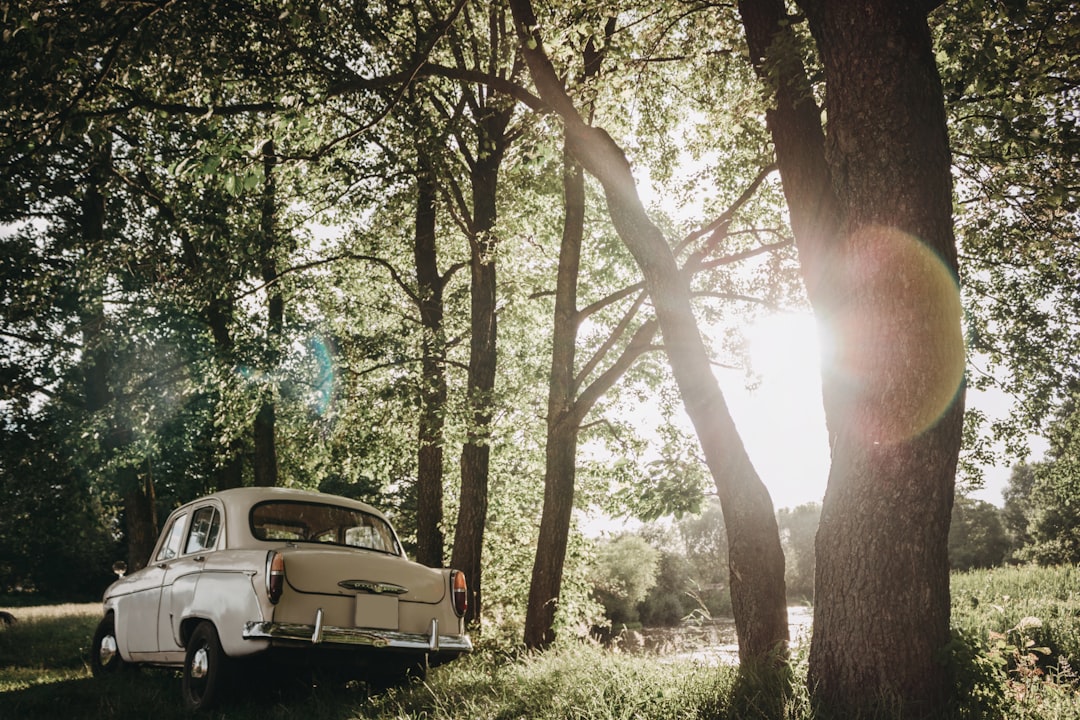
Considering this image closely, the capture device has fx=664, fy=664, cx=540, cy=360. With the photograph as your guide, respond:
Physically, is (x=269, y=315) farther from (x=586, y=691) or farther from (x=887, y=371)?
(x=887, y=371)

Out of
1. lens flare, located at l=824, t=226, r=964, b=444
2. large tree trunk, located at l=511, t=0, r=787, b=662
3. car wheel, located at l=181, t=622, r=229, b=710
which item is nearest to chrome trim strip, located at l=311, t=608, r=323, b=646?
car wheel, located at l=181, t=622, r=229, b=710

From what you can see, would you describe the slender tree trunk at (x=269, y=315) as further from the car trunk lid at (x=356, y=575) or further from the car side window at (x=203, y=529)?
the car trunk lid at (x=356, y=575)

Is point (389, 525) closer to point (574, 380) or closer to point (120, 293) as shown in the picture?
point (574, 380)

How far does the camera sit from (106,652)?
7.89 meters

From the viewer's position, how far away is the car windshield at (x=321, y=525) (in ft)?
20.0

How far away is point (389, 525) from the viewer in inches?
277

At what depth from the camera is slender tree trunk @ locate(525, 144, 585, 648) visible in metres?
10.00

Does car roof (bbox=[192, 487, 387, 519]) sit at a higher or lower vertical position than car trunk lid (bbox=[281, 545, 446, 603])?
higher

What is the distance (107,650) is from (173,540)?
2.19 m

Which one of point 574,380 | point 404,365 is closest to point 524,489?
point 404,365

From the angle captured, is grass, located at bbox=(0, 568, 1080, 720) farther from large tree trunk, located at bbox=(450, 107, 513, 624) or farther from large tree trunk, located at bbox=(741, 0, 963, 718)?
large tree trunk, located at bbox=(450, 107, 513, 624)

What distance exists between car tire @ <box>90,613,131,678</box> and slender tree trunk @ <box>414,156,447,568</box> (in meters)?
4.96

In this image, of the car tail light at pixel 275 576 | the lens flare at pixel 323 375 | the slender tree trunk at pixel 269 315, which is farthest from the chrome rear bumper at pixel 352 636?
the lens flare at pixel 323 375

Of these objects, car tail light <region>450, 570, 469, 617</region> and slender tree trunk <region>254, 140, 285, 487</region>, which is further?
slender tree trunk <region>254, 140, 285, 487</region>
